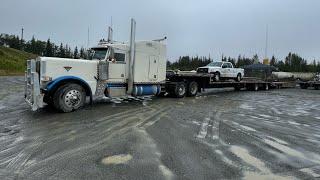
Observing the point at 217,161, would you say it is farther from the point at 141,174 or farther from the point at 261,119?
the point at 261,119

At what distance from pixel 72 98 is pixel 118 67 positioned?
128 inches

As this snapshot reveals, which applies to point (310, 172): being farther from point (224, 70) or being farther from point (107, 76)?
point (224, 70)

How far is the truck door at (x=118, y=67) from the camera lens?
655 inches

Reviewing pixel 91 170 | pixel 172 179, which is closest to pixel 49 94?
pixel 91 170

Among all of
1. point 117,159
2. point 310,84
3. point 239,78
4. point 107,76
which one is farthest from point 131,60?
point 310,84

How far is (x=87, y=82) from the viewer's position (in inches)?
597

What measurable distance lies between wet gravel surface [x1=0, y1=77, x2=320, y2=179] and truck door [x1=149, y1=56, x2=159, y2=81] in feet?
16.2

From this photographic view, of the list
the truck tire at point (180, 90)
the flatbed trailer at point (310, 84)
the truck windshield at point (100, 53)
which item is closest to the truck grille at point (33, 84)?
→ the truck windshield at point (100, 53)

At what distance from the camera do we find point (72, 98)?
14312 millimetres

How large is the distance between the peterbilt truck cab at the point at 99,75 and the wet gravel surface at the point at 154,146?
68 cm

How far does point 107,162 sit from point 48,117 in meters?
6.34

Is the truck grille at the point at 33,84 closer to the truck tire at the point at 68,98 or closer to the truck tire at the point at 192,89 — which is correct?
the truck tire at the point at 68,98

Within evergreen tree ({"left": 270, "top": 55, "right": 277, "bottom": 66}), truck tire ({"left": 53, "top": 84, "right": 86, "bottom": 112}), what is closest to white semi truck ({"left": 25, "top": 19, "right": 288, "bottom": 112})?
truck tire ({"left": 53, "top": 84, "right": 86, "bottom": 112})

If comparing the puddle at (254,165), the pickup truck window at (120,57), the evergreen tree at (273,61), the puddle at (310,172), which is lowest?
the puddle at (310,172)
